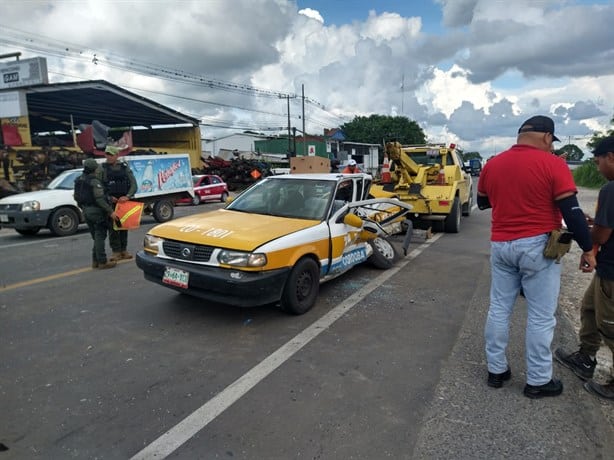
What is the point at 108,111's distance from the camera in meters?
29.8

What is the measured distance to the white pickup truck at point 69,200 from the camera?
9523mm

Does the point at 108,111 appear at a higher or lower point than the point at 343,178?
higher

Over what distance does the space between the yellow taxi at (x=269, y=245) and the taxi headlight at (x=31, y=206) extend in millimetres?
6556

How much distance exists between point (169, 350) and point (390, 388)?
1916 mm

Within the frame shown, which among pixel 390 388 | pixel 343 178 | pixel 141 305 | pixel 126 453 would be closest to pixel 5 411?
pixel 126 453

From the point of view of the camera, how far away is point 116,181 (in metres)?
6.60

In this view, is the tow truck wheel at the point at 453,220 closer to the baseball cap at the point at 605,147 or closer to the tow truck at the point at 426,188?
the tow truck at the point at 426,188

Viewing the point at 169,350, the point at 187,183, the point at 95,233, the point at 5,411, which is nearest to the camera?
the point at 5,411

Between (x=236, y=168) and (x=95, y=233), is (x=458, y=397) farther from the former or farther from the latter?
(x=236, y=168)

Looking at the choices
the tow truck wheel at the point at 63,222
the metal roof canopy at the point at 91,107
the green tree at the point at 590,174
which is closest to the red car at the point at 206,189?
the tow truck wheel at the point at 63,222

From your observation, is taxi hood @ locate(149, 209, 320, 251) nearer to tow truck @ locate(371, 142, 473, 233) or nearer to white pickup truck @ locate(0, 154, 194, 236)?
tow truck @ locate(371, 142, 473, 233)

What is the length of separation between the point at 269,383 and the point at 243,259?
121 centimetres

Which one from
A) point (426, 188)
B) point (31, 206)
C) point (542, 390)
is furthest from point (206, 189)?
point (542, 390)

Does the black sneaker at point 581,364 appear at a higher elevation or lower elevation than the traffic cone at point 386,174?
lower
